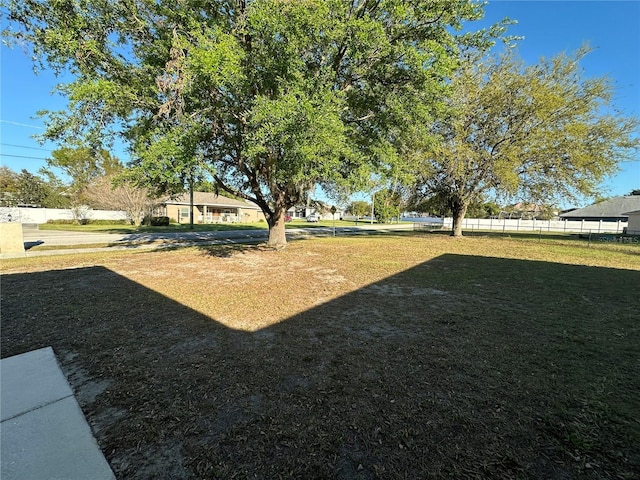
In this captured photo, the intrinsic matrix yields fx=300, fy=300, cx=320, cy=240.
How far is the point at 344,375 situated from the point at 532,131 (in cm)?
1866

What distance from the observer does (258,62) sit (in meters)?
8.35

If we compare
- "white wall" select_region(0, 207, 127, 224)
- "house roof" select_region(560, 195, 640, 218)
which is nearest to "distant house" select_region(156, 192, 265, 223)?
"white wall" select_region(0, 207, 127, 224)

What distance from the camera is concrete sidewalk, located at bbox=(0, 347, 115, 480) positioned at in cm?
183

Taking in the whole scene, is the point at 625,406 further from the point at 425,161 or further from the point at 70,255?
the point at 425,161

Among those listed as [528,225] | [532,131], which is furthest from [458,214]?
[528,225]

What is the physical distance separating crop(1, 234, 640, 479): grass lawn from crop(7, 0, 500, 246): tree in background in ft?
12.4

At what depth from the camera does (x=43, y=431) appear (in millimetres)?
2166

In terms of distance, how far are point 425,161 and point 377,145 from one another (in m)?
8.33

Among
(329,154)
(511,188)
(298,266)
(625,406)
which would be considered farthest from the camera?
(511,188)

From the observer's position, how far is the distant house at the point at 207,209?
129 feet

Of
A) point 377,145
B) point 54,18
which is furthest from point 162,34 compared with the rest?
point 377,145

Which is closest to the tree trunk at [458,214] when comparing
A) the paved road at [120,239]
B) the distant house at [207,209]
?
the paved road at [120,239]

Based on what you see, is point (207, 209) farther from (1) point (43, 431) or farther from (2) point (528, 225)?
(2) point (528, 225)

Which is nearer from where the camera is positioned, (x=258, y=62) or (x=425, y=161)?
(x=258, y=62)
